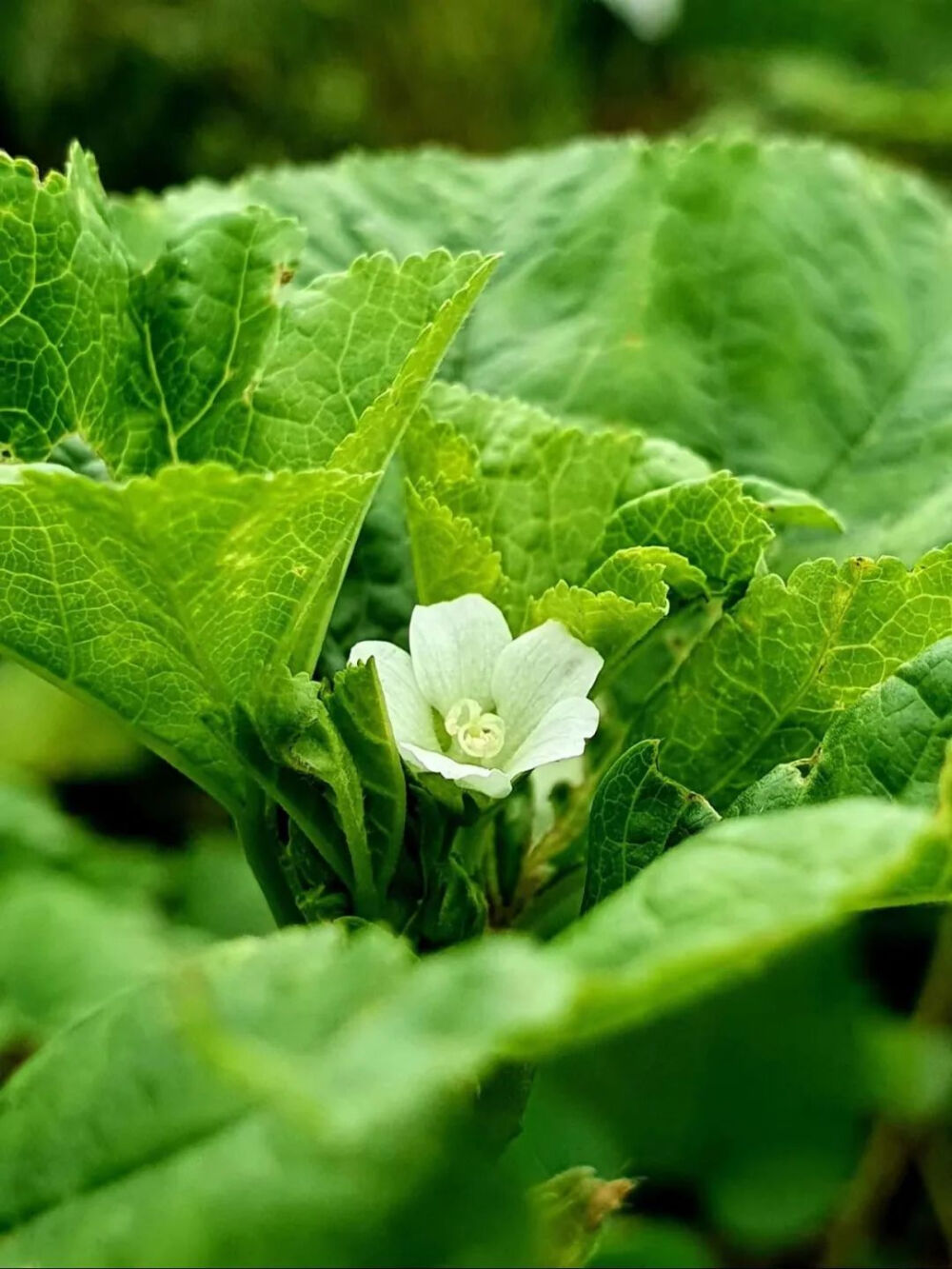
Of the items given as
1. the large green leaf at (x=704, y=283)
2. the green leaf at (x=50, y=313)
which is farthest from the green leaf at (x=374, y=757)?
the large green leaf at (x=704, y=283)

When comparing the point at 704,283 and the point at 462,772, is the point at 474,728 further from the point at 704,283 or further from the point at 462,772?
the point at 704,283

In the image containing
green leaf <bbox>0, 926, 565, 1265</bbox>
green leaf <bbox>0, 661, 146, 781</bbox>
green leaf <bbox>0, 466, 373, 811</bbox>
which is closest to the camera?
green leaf <bbox>0, 926, 565, 1265</bbox>

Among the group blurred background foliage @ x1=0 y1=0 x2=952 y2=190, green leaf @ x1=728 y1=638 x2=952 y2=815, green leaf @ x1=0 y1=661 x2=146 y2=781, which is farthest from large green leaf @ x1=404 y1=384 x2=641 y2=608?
blurred background foliage @ x1=0 y1=0 x2=952 y2=190

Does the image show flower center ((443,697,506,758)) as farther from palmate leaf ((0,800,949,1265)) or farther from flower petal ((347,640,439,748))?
palmate leaf ((0,800,949,1265))

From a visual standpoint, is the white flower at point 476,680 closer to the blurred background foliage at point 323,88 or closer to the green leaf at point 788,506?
the green leaf at point 788,506

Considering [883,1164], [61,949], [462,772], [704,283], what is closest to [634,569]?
[462,772]

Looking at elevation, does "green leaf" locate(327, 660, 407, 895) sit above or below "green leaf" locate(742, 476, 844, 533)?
below

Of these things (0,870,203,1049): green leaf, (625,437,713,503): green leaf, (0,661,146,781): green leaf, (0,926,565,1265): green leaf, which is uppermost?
(625,437,713,503): green leaf

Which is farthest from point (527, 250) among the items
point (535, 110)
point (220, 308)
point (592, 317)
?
point (535, 110)
